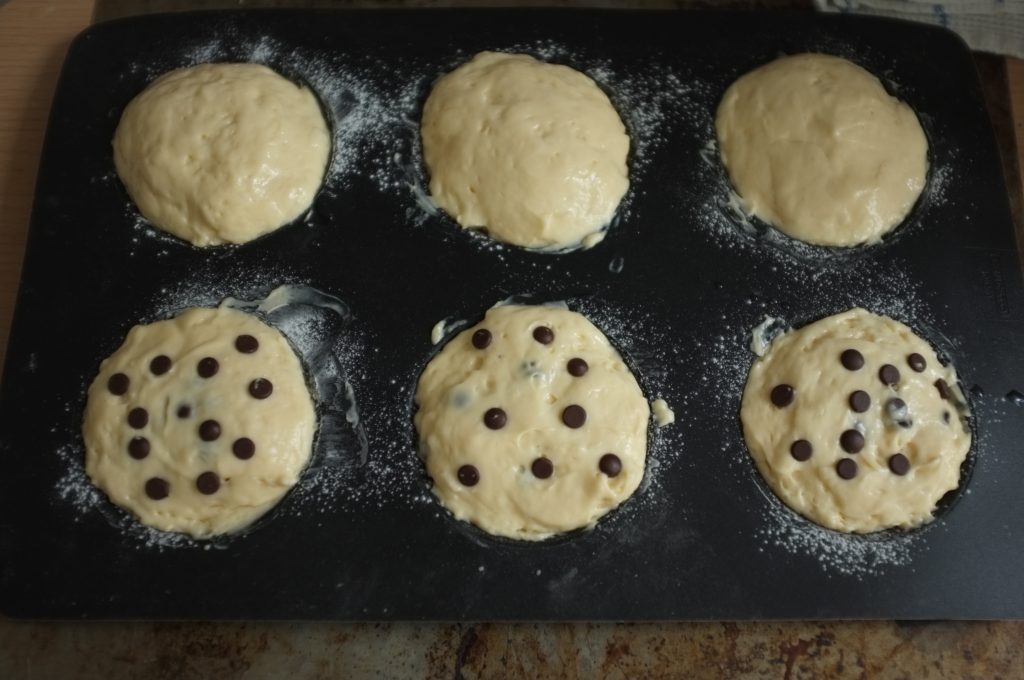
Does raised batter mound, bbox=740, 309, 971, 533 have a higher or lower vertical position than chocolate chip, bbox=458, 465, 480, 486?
higher

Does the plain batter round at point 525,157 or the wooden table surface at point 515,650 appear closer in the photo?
the wooden table surface at point 515,650

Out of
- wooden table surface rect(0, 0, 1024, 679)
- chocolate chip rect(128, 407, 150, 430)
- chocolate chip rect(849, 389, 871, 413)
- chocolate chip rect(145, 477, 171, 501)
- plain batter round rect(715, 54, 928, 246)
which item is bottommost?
wooden table surface rect(0, 0, 1024, 679)

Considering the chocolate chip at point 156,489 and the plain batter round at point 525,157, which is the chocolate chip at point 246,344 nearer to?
the chocolate chip at point 156,489

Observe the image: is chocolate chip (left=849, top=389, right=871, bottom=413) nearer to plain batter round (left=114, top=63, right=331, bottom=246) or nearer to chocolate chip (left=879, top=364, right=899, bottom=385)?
chocolate chip (left=879, top=364, right=899, bottom=385)

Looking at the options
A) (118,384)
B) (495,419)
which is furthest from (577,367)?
(118,384)

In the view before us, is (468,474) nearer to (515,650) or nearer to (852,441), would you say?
(515,650)

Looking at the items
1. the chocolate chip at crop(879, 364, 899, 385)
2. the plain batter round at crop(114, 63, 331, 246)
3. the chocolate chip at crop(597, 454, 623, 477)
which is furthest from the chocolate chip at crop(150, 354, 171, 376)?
the chocolate chip at crop(879, 364, 899, 385)

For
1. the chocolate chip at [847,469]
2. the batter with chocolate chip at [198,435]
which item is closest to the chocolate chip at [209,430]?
the batter with chocolate chip at [198,435]
